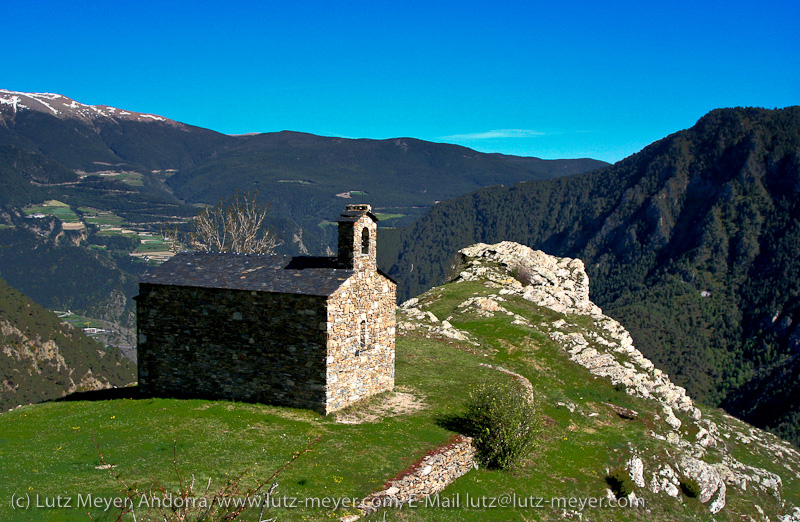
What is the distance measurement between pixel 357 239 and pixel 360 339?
4.94 meters

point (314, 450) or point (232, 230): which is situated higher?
point (232, 230)

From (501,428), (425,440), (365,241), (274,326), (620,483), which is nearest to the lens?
(425,440)

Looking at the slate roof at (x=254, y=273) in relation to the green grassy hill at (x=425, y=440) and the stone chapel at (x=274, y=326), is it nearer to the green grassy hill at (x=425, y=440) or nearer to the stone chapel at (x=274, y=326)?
the stone chapel at (x=274, y=326)

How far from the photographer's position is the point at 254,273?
2891cm

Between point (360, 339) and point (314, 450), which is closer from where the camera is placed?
point (314, 450)

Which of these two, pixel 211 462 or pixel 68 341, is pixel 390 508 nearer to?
pixel 211 462

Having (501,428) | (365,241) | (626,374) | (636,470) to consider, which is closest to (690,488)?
(636,470)

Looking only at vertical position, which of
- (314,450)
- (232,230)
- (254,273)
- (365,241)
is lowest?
(314,450)

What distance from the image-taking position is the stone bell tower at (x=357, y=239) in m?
28.0

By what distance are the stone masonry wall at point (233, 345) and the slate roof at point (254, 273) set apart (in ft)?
1.20

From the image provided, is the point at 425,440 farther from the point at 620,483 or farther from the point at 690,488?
the point at 690,488

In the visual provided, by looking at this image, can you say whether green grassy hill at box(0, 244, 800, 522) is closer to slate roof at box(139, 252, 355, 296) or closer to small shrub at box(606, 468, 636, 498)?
small shrub at box(606, 468, 636, 498)

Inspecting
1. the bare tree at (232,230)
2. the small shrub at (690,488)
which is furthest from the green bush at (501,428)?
the bare tree at (232,230)

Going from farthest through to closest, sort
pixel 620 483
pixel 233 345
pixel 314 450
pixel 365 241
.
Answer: pixel 365 241 → pixel 620 483 → pixel 233 345 → pixel 314 450
